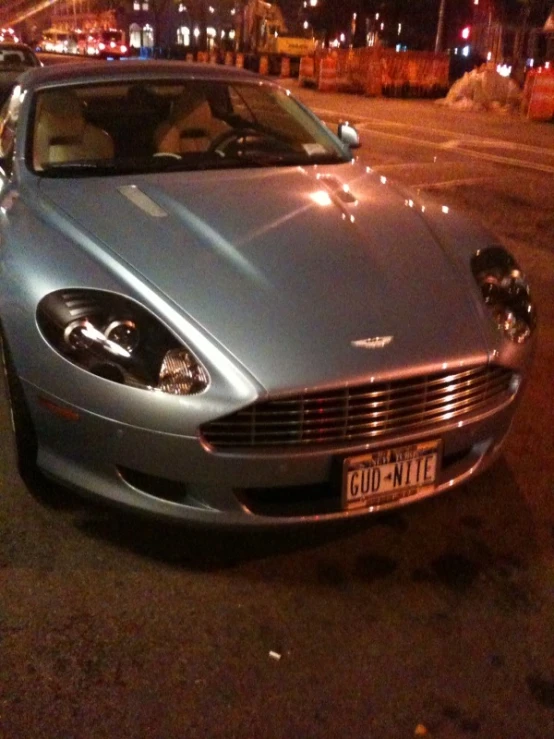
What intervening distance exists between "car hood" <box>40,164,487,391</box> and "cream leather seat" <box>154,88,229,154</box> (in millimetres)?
552

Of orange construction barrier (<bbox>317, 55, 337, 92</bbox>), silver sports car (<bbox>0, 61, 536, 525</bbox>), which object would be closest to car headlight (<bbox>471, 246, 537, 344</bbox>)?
silver sports car (<bbox>0, 61, 536, 525</bbox>)

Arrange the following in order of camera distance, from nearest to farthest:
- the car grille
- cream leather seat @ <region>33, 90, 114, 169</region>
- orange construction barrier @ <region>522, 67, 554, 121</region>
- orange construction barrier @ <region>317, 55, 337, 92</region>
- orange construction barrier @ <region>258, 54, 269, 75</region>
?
the car grille < cream leather seat @ <region>33, 90, 114, 169</region> < orange construction barrier @ <region>522, 67, 554, 121</region> < orange construction barrier @ <region>317, 55, 337, 92</region> < orange construction barrier @ <region>258, 54, 269, 75</region>

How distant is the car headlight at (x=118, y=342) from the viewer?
2.42 metres

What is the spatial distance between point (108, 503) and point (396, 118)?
17.5m

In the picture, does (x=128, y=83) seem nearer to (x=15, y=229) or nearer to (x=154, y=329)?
(x=15, y=229)

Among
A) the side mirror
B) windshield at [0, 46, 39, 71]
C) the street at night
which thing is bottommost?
the street at night

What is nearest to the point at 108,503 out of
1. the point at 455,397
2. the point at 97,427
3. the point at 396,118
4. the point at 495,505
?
the point at 97,427

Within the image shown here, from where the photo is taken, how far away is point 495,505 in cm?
313

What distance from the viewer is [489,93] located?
21594 millimetres

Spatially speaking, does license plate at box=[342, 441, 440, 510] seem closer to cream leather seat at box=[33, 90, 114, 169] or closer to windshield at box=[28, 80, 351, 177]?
windshield at box=[28, 80, 351, 177]

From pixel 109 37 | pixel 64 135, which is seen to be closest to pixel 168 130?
pixel 64 135

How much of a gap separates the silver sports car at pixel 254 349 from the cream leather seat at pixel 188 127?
873 mm

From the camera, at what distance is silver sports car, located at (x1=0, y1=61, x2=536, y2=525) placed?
239 cm

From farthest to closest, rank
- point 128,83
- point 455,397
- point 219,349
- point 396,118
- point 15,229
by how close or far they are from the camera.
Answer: point 396,118 < point 128,83 < point 15,229 < point 455,397 < point 219,349
